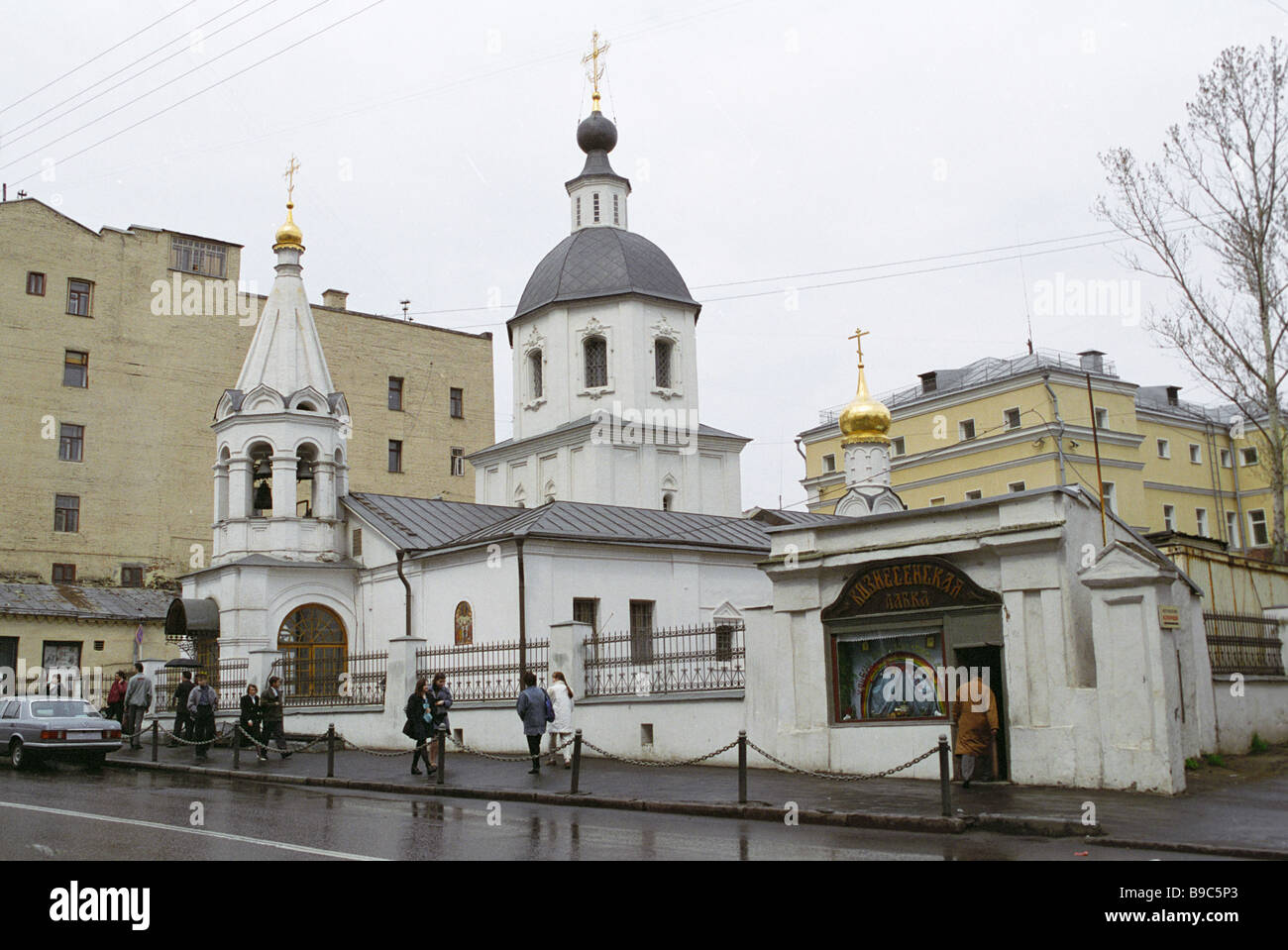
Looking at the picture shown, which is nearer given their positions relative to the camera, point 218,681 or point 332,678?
point 332,678

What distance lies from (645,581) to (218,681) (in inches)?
392

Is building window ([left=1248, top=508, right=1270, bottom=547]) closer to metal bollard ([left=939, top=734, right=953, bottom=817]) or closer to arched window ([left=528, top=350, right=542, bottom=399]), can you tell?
arched window ([left=528, top=350, right=542, bottom=399])

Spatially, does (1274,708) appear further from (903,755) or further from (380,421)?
(380,421)

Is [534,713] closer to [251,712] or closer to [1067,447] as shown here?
[251,712]

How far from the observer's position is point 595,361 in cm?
3588

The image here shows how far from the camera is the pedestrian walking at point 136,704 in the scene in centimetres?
2516

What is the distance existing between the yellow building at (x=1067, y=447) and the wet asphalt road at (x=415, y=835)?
36.8 metres

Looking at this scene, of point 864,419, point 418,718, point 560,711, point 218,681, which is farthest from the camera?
point 864,419

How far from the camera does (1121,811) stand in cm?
1300

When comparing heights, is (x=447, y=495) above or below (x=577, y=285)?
below

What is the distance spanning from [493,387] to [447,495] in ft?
19.6

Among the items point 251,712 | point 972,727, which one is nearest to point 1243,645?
point 972,727

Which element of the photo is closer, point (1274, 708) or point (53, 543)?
point (1274, 708)
